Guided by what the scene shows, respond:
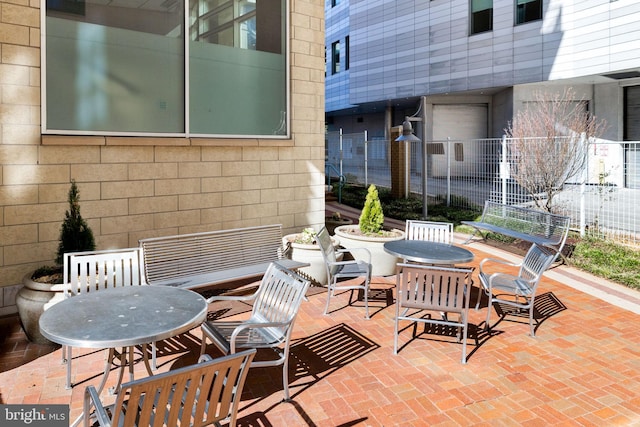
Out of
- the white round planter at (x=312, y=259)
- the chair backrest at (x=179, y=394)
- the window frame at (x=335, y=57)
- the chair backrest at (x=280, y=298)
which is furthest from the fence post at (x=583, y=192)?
the window frame at (x=335, y=57)

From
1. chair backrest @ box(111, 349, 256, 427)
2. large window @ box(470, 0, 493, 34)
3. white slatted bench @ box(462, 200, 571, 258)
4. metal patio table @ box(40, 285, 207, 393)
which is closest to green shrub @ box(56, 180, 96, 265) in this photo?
metal patio table @ box(40, 285, 207, 393)

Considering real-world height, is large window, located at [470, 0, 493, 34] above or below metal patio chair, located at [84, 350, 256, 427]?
above

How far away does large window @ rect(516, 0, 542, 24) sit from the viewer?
20.3 meters

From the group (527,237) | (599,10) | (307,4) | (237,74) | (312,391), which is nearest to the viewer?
(312,391)

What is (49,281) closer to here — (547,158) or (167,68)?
(167,68)

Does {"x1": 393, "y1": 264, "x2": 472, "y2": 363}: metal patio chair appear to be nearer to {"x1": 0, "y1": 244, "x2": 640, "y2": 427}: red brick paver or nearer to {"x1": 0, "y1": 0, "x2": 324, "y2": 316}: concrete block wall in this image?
{"x1": 0, "y1": 244, "x2": 640, "y2": 427}: red brick paver

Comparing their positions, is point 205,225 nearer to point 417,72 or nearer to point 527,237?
point 527,237

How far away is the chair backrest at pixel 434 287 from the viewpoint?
4.60m

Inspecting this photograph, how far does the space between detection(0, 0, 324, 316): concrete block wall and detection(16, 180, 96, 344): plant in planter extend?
356 mm

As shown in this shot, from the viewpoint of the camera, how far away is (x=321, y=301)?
6383mm

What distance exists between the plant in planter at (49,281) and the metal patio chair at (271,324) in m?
2.02

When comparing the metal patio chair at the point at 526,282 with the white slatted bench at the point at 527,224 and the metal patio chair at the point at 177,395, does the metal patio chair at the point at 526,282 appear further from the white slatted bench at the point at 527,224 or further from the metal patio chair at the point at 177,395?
the metal patio chair at the point at 177,395

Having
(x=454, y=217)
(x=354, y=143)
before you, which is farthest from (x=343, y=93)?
(x=454, y=217)

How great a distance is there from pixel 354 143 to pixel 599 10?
10614 millimetres
